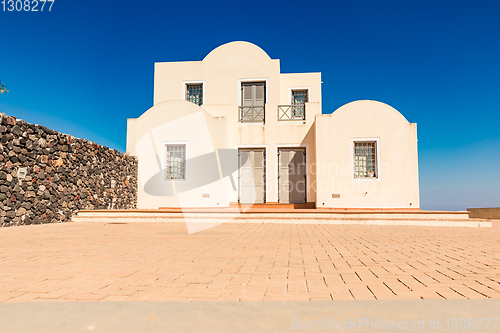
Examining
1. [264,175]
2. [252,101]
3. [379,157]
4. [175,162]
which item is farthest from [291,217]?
[252,101]

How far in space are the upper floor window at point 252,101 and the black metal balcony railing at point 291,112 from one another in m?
0.89

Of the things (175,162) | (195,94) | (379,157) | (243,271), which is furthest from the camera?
(195,94)

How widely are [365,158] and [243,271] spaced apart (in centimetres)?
1146

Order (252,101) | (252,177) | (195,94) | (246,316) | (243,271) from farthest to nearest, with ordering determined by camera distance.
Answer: (195,94)
(252,101)
(252,177)
(243,271)
(246,316)

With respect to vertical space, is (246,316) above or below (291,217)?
above

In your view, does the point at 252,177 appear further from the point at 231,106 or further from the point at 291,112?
the point at 291,112

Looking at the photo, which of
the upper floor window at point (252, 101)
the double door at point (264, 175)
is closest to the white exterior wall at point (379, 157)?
the double door at point (264, 175)


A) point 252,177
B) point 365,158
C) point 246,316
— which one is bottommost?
point 246,316

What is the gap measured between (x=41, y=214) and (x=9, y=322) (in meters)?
8.28

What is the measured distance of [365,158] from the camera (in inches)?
538

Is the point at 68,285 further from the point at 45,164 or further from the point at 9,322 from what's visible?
the point at 45,164

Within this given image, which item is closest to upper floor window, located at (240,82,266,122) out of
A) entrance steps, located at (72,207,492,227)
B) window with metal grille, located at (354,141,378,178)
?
window with metal grille, located at (354,141,378,178)

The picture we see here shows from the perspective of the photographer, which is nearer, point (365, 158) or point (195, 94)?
point (365, 158)

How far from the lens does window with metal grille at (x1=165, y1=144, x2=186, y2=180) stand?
1419cm
